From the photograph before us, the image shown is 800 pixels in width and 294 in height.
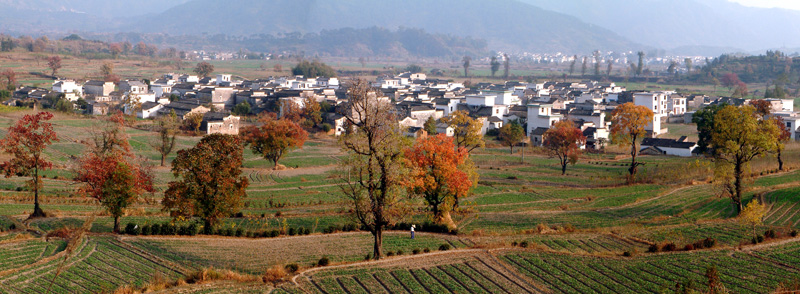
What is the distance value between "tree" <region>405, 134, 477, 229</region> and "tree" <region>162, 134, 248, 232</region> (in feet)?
20.5

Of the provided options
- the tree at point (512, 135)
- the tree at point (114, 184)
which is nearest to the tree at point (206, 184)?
the tree at point (114, 184)

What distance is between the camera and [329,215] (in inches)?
1053

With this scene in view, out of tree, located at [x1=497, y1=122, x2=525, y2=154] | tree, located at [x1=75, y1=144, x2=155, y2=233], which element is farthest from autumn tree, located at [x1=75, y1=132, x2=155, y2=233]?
tree, located at [x1=497, y1=122, x2=525, y2=154]

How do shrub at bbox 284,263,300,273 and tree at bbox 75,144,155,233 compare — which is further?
tree at bbox 75,144,155,233

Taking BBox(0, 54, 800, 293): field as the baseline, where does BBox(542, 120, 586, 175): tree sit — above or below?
above

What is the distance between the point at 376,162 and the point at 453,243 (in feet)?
15.4

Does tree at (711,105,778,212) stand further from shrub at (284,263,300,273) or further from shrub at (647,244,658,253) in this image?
shrub at (284,263,300,273)

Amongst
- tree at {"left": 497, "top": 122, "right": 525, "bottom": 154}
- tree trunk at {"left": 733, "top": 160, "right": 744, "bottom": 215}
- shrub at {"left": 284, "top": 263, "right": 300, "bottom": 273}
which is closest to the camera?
shrub at {"left": 284, "top": 263, "right": 300, "bottom": 273}

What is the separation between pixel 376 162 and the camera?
61.6 ft

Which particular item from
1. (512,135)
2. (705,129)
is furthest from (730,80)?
(512,135)

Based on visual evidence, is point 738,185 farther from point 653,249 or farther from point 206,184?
point 206,184

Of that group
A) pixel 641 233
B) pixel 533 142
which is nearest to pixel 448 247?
pixel 641 233

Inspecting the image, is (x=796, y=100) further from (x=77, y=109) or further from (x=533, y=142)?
(x=77, y=109)

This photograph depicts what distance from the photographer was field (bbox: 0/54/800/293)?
55.6ft
